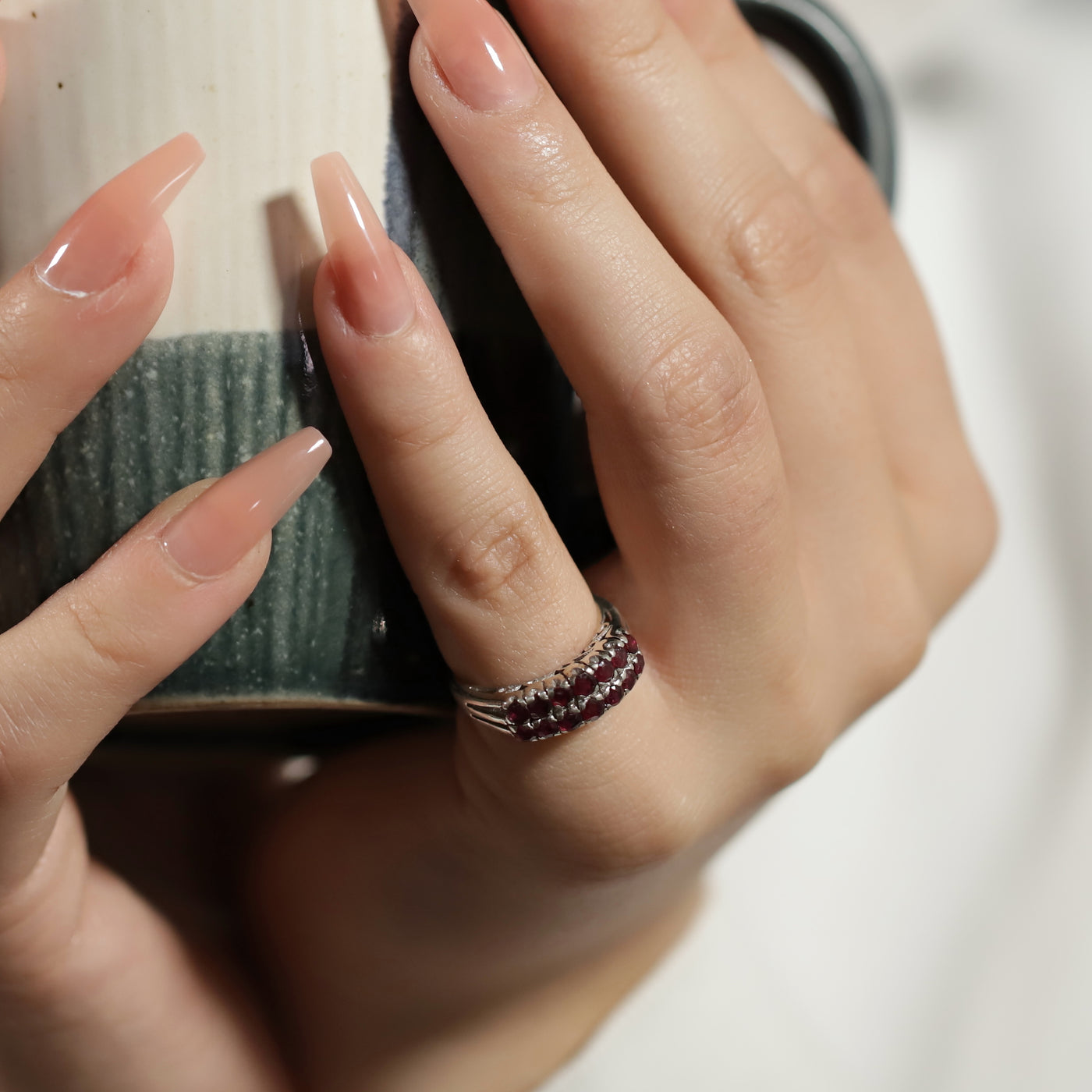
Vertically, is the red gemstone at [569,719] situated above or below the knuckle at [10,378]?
below

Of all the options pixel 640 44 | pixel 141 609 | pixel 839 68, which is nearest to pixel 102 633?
pixel 141 609

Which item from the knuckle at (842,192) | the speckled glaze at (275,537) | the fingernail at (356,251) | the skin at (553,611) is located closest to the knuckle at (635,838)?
the skin at (553,611)

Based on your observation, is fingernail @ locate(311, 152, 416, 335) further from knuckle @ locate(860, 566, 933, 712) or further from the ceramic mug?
knuckle @ locate(860, 566, 933, 712)

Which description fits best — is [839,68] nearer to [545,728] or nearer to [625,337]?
[625,337]

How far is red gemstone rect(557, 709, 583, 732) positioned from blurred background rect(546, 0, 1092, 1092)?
17.6 inches

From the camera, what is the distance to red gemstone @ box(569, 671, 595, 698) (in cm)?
35

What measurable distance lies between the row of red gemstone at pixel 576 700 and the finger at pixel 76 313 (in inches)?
6.4

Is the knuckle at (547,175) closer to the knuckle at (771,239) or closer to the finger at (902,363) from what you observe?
the knuckle at (771,239)

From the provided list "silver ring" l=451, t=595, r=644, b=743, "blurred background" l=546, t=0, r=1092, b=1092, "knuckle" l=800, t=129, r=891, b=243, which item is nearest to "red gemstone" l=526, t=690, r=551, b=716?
"silver ring" l=451, t=595, r=644, b=743

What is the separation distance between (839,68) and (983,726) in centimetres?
57

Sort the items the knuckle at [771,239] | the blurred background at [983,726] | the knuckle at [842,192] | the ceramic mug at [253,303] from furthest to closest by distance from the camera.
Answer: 1. the blurred background at [983,726]
2. the knuckle at [842,192]
3. the knuckle at [771,239]
4. the ceramic mug at [253,303]

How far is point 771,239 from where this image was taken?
15.7 inches

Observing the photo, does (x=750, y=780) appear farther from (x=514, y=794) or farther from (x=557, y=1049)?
(x=557, y=1049)

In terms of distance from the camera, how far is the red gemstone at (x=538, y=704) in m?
0.34
